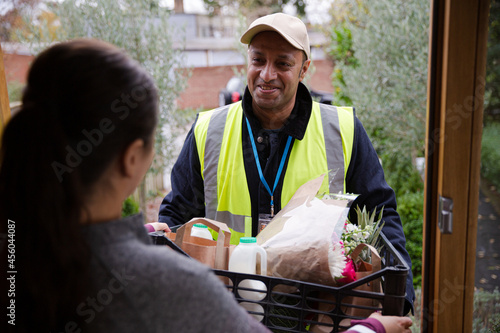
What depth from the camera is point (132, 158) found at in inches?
41.1

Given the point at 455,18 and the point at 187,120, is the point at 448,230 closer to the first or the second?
the point at 455,18

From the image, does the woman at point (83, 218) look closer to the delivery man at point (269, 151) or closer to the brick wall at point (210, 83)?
the delivery man at point (269, 151)

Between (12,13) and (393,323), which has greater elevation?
(12,13)

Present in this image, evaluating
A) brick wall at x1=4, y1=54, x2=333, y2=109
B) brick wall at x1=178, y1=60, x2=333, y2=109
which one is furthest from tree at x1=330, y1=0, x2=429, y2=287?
brick wall at x1=178, y1=60, x2=333, y2=109

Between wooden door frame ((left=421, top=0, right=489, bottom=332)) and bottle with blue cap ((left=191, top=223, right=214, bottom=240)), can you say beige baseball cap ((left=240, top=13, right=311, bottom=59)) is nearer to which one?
wooden door frame ((left=421, top=0, right=489, bottom=332))

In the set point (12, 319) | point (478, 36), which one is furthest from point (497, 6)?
point (12, 319)

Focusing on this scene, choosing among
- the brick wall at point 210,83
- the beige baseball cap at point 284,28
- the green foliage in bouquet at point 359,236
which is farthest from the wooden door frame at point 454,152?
the brick wall at point 210,83

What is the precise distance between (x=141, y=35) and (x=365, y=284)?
5.47m

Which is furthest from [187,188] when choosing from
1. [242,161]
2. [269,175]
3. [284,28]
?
[284,28]

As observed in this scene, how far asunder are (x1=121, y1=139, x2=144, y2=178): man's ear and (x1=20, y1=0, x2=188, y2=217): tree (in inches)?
205

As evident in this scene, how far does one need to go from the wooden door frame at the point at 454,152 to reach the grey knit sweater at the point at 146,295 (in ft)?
2.76

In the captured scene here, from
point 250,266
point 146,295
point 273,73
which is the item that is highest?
point 273,73

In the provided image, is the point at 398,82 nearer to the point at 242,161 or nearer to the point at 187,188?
the point at 242,161

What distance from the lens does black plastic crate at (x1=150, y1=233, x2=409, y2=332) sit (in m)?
1.29
